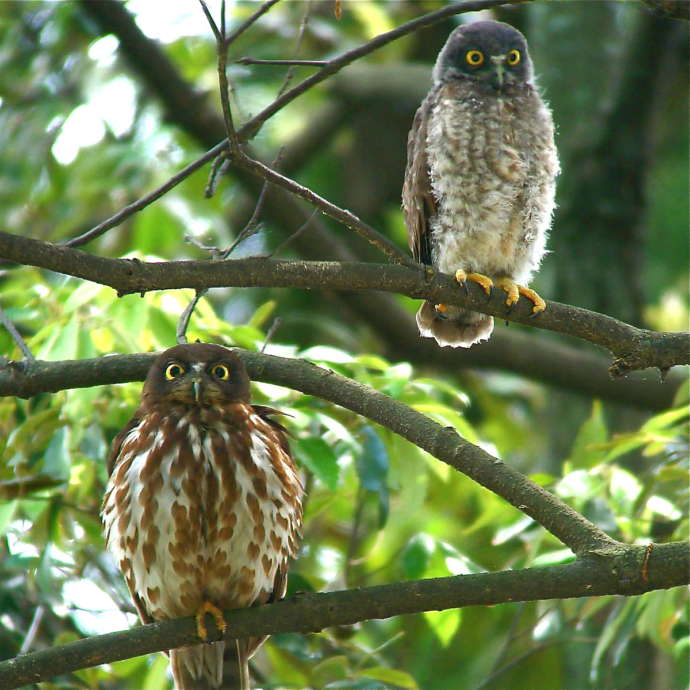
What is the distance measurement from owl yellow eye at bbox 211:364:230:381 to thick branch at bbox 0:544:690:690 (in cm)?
104

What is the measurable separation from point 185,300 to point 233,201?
4624 millimetres

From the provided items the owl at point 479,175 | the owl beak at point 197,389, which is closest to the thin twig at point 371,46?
the owl beak at point 197,389

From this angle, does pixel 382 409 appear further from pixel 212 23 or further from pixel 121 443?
pixel 212 23

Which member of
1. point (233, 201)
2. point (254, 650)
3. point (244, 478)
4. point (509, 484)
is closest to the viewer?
point (509, 484)

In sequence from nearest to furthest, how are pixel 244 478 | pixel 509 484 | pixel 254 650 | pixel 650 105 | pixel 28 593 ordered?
pixel 509 484 < pixel 244 478 < pixel 254 650 < pixel 28 593 < pixel 650 105

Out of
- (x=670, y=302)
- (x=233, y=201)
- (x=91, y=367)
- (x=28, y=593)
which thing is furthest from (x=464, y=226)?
(x=670, y=302)

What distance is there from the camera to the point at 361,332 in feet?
28.4

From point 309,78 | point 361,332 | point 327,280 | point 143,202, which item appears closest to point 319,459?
point 327,280

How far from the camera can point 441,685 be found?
21.1ft

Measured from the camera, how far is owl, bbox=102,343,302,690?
3.68m

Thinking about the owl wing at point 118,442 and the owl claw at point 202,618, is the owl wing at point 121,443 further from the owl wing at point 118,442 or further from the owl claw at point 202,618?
the owl claw at point 202,618

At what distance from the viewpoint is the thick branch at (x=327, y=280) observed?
290 centimetres

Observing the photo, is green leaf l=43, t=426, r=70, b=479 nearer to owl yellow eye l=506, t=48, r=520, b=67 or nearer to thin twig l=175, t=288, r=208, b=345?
thin twig l=175, t=288, r=208, b=345

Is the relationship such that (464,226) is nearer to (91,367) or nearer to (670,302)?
(91,367)
